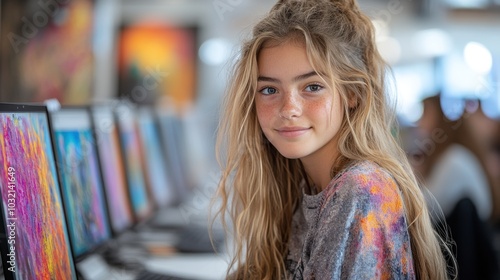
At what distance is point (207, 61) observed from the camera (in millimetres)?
6391

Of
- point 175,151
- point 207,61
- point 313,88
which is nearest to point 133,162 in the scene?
point 175,151

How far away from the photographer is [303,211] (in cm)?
150

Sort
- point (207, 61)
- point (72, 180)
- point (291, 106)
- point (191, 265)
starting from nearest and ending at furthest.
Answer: point (291, 106)
point (72, 180)
point (191, 265)
point (207, 61)

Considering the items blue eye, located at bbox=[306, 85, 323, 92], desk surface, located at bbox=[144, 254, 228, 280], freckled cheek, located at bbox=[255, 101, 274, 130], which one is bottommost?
desk surface, located at bbox=[144, 254, 228, 280]

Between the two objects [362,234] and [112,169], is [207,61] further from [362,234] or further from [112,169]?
[362,234]

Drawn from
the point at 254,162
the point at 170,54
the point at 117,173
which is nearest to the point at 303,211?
the point at 254,162

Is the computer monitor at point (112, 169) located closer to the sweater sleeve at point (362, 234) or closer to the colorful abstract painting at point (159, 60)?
the sweater sleeve at point (362, 234)

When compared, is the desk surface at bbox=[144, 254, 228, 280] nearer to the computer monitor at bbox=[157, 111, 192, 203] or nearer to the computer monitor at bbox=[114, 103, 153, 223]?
the computer monitor at bbox=[114, 103, 153, 223]

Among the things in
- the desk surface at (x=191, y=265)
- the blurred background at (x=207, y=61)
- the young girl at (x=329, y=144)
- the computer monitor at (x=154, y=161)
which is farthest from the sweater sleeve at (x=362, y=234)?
the blurred background at (x=207, y=61)

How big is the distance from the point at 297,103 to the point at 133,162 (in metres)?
1.41

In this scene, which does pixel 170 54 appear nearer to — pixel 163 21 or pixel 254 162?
pixel 163 21

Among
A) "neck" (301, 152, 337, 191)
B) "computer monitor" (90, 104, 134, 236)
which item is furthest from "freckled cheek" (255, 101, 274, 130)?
"computer monitor" (90, 104, 134, 236)

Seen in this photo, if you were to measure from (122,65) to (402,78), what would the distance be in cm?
292

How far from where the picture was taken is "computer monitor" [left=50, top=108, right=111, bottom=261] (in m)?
1.68
